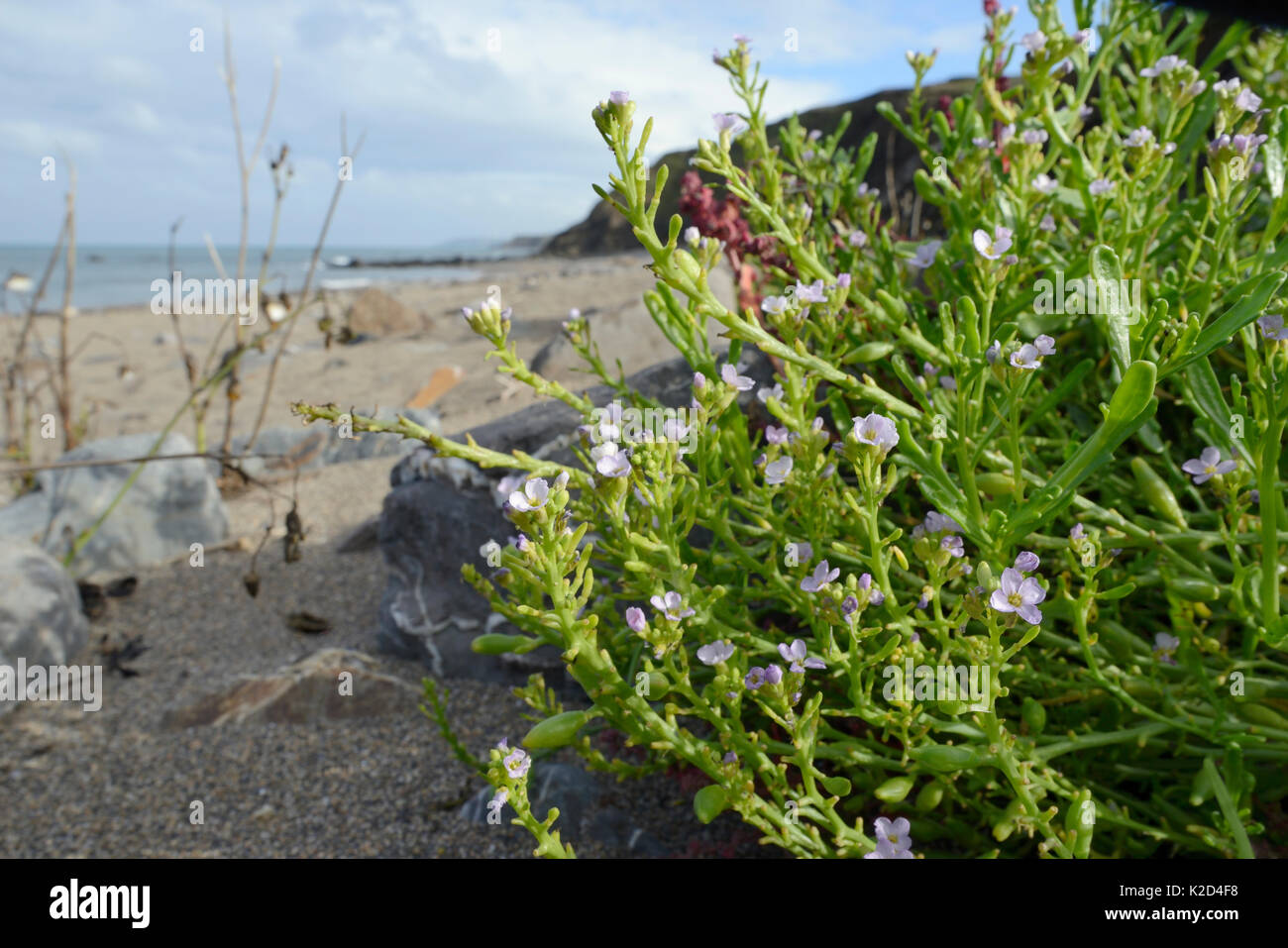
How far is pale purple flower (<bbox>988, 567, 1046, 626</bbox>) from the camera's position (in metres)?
1.18

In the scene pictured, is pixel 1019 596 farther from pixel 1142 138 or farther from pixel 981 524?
pixel 1142 138

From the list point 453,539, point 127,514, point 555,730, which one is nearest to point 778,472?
point 555,730

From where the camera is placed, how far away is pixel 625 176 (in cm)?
127

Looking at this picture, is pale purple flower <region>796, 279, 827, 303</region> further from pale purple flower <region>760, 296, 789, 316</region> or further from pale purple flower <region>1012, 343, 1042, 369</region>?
pale purple flower <region>1012, 343, 1042, 369</region>

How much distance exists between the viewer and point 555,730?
1.49 m

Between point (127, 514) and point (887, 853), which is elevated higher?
point (887, 853)

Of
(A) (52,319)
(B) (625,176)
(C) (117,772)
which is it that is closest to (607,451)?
(B) (625,176)

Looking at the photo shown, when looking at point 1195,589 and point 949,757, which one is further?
point 1195,589

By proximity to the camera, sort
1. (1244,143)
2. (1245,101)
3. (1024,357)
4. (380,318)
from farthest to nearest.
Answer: (380,318) → (1245,101) → (1244,143) → (1024,357)

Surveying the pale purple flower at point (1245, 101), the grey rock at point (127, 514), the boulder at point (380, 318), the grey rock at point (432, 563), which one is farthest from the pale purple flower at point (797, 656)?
the boulder at point (380, 318)

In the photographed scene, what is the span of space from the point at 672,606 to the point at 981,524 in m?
0.48

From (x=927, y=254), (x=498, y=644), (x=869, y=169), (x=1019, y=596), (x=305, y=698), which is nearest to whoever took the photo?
(x=1019, y=596)

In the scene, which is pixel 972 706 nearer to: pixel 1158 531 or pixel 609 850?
pixel 1158 531

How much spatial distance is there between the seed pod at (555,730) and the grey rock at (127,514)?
3.24 meters
